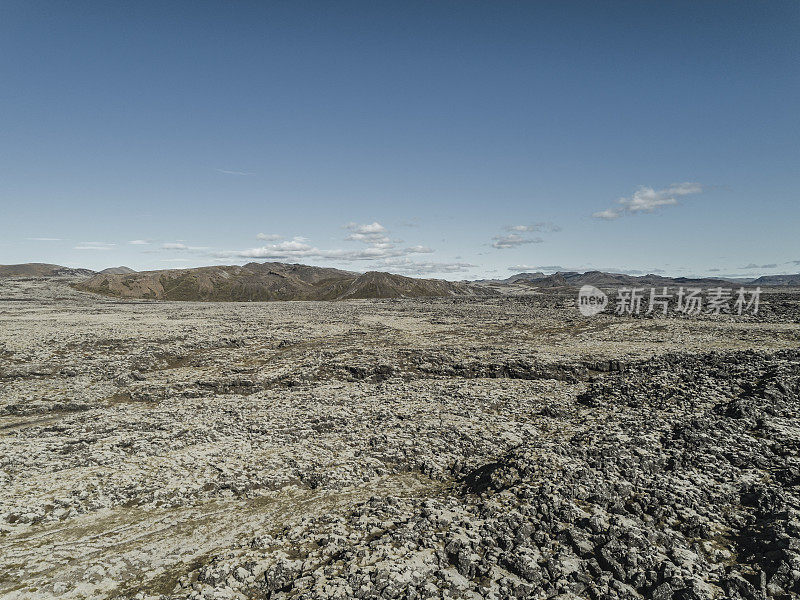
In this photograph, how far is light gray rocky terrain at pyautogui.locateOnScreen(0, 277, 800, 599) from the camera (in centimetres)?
759

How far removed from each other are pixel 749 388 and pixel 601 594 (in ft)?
55.4

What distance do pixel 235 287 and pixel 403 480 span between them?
156 metres

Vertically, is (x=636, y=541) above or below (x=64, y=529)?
above

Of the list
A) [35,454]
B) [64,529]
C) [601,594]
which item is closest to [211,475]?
[64,529]

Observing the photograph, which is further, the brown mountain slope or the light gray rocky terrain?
the brown mountain slope

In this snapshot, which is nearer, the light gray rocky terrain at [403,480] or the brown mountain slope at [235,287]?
the light gray rocky terrain at [403,480]

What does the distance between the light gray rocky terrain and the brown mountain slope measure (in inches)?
5059

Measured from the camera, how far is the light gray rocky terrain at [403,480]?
759 centimetres

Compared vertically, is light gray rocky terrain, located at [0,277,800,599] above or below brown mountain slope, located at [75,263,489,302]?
below

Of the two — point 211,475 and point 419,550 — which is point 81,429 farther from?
point 419,550

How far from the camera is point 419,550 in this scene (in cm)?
815

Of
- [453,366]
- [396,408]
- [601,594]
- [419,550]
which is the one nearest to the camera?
[601,594]

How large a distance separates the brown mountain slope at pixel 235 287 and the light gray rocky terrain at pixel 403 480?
128507 mm

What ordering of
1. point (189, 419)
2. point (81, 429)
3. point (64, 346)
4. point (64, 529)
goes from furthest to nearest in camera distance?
point (64, 346)
point (189, 419)
point (81, 429)
point (64, 529)
